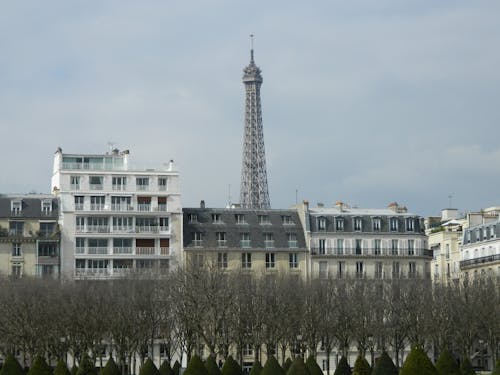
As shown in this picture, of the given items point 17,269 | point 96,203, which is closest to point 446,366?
point 96,203

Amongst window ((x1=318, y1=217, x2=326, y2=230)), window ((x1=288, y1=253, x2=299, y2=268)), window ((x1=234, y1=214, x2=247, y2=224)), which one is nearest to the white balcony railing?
window ((x1=234, y1=214, x2=247, y2=224))

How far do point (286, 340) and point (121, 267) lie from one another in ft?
76.9

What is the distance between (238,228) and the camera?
433ft

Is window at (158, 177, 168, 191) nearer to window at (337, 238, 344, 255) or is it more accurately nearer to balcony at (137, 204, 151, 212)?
balcony at (137, 204, 151, 212)

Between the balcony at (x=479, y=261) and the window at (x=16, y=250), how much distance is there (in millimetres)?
50881

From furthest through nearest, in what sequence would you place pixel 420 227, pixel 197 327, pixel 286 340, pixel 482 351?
1. pixel 420 227
2. pixel 482 351
3. pixel 286 340
4. pixel 197 327

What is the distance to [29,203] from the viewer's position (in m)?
128

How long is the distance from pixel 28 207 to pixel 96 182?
717 cm

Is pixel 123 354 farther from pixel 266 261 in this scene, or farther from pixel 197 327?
pixel 266 261

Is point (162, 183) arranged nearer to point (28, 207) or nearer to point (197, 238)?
point (197, 238)

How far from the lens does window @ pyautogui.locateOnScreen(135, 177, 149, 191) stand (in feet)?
Result: 426

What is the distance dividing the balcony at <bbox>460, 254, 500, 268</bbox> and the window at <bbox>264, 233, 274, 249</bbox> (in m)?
25.4

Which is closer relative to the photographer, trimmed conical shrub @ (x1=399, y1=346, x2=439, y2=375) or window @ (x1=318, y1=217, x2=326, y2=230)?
trimmed conical shrub @ (x1=399, y1=346, x2=439, y2=375)

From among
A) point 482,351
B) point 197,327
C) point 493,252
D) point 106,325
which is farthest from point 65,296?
point 493,252
